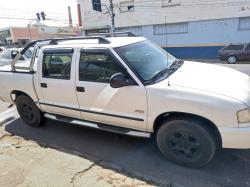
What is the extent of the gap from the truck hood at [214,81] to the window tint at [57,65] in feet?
5.80

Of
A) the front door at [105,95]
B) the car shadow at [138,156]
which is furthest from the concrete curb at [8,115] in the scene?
the front door at [105,95]

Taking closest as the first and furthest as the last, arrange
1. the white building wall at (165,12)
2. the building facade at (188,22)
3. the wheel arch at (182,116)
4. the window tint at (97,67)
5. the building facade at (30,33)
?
1. the wheel arch at (182,116)
2. the window tint at (97,67)
3. the white building wall at (165,12)
4. the building facade at (188,22)
5. the building facade at (30,33)

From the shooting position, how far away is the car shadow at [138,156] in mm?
3113

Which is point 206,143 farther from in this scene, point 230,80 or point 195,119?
point 230,80

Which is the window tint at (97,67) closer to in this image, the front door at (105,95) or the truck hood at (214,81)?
the front door at (105,95)

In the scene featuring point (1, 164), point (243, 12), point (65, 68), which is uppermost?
point (243, 12)

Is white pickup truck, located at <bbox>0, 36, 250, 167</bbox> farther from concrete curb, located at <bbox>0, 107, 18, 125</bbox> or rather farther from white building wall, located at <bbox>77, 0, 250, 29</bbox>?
white building wall, located at <bbox>77, 0, 250, 29</bbox>

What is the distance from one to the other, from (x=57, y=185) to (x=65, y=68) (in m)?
1.89

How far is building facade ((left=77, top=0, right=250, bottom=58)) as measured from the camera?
2083 centimetres

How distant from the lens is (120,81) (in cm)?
330

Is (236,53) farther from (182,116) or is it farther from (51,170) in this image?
(51,170)

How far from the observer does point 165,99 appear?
3.12 m

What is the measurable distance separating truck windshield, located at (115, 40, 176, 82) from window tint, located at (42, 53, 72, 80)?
0.98m

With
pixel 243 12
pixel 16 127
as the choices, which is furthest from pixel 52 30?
pixel 16 127
